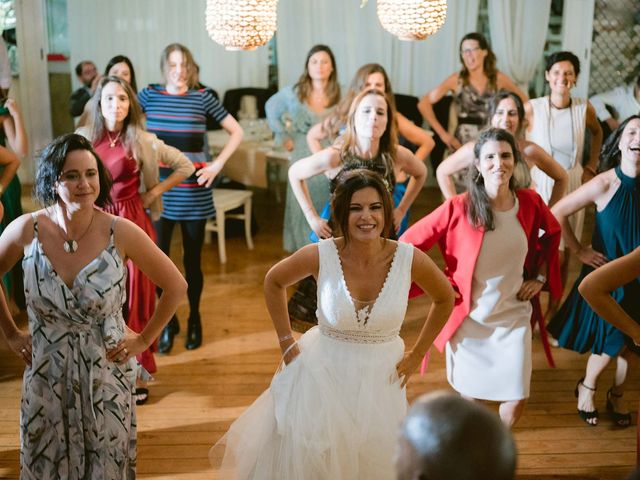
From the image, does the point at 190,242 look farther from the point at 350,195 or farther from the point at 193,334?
the point at 350,195

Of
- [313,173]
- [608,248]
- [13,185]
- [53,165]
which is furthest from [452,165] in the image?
[13,185]

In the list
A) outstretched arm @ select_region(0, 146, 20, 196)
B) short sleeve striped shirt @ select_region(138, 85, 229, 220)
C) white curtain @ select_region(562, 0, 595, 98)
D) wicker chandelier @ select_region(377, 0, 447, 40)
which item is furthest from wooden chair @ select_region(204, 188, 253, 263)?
white curtain @ select_region(562, 0, 595, 98)

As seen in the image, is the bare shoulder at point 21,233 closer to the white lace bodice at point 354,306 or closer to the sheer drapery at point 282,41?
the white lace bodice at point 354,306

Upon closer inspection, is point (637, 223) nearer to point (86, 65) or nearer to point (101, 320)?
point (101, 320)

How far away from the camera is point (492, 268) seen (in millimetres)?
3146

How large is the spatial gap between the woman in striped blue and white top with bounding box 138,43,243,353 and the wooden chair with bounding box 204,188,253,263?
1.36 metres

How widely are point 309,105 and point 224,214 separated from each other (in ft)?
4.52

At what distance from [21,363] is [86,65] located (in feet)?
11.8

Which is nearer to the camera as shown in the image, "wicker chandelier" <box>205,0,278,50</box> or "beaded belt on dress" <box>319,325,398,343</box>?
"beaded belt on dress" <box>319,325,398,343</box>

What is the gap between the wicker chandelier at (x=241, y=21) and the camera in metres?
3.03

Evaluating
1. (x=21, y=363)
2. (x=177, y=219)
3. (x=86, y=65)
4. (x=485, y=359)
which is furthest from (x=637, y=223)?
(x=86, y=65)

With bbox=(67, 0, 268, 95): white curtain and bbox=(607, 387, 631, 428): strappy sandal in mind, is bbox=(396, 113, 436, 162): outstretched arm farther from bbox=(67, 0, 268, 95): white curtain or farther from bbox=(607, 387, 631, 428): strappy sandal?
bbox=(67, 0, 268, 95): white curtain

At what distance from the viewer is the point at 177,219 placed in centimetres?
431

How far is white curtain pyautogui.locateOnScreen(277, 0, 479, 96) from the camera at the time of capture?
8539 mm
